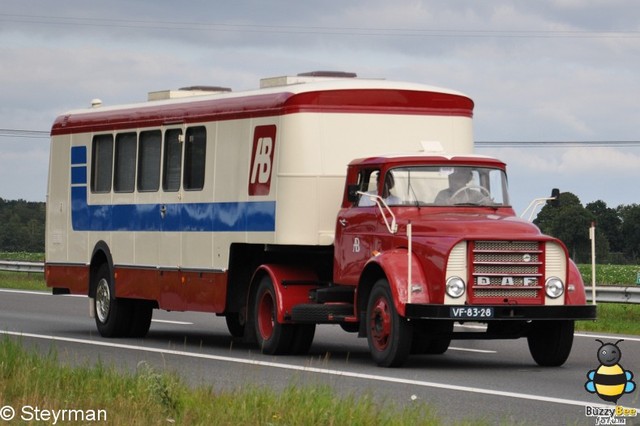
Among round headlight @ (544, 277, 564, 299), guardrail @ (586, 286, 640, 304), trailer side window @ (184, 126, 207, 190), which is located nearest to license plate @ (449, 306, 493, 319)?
round headlight @ (544, 277, 564, 299)

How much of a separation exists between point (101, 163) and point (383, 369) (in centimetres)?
846

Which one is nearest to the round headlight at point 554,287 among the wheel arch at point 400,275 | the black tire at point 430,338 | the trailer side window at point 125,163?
the black tire at point 430,338

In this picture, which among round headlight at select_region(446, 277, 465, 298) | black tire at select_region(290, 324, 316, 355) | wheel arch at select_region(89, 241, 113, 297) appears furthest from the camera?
wheel arch at select_region(89, 241, 113, 297)

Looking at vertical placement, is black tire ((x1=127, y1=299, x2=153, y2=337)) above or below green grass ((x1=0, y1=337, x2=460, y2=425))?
above

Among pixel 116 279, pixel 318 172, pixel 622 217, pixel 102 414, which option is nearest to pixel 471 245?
pixel 318 172

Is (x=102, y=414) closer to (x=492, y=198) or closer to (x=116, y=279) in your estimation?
(x=492, y=198)

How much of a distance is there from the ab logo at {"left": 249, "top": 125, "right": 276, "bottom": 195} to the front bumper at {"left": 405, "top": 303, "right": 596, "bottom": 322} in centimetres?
369

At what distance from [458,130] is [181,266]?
13.9 feet

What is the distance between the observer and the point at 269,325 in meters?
20.4

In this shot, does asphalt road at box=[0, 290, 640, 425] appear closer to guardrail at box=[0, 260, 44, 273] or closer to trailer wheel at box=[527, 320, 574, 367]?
trailer wheel at box=[527, 320, 574, 367]

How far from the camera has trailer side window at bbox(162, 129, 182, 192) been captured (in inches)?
886

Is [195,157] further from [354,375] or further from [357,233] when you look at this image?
[354,375]

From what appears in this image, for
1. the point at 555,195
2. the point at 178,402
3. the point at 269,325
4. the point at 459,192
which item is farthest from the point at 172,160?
the point at 178,402

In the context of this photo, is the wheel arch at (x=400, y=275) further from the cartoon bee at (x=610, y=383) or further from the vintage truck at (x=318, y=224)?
the cartoon bee at (x=610, y=383)
